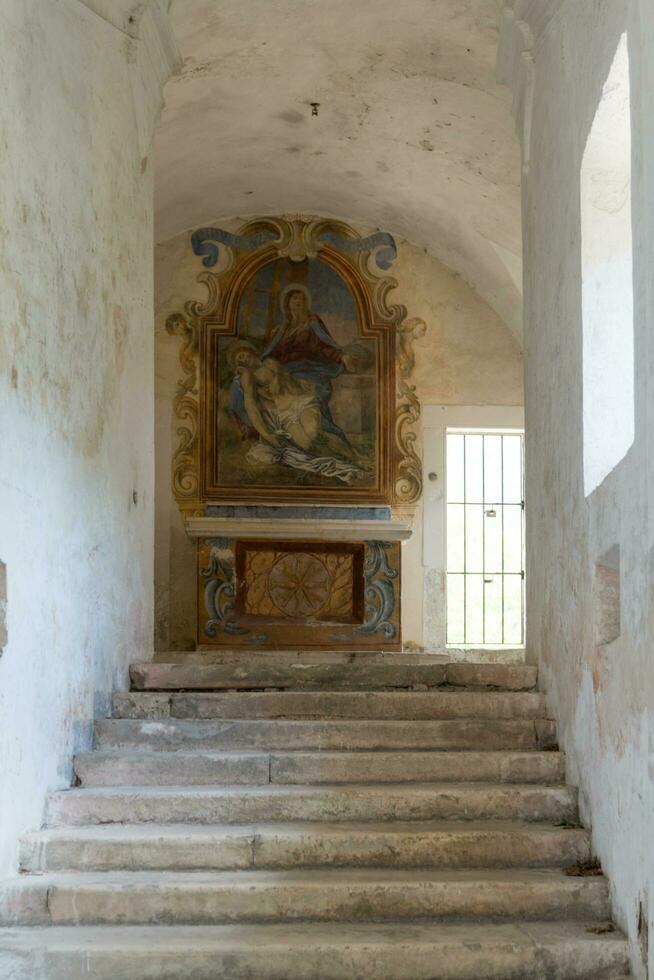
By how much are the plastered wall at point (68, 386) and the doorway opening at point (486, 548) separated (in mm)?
5197

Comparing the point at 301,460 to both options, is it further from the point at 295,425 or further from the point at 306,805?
the point at 306,805

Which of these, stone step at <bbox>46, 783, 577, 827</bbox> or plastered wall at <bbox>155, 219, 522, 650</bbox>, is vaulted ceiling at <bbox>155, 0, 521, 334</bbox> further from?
stone step at <bbox>46, 783, 577, 827</bbox>

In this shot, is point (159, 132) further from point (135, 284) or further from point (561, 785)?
point (561, 785)

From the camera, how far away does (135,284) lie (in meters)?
6.68

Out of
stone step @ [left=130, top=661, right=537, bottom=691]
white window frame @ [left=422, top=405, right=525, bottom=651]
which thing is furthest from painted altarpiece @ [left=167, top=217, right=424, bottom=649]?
stone step @ [left=130, top=661, right=537, bottom=691]

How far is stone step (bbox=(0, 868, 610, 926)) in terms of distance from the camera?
4520mm

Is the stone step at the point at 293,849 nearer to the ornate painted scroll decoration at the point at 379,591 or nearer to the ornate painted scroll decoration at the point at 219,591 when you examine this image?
the ornate painted scroll decoration at the point at 219,591

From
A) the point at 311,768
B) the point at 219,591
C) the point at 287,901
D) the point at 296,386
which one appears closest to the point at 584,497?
the point at 311,768

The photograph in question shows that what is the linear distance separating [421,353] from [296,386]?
45.8 inches

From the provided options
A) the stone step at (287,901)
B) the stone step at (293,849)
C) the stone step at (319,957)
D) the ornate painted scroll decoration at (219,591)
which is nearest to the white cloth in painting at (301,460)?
the ornate painted scroll decoration at (219,591)

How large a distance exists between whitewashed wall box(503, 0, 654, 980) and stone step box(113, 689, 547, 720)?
0.74ft

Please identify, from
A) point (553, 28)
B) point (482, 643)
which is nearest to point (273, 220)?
point (482, 643)

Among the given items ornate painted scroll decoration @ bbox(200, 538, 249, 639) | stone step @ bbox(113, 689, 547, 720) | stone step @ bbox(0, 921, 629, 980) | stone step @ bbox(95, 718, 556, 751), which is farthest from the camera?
ornate painted scroll decoration @ bbox(200, 538, 249, 639)

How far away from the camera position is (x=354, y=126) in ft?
31.2
